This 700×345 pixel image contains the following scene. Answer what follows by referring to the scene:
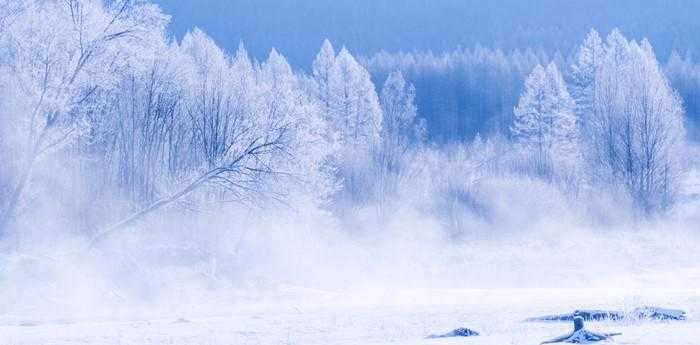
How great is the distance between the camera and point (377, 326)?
43.2 ft

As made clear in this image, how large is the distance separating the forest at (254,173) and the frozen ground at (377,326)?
427 centimetres

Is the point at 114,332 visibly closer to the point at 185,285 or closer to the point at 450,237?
the point at 185,285

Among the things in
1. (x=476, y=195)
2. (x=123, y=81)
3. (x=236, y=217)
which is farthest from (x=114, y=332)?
(x=476, y=195)

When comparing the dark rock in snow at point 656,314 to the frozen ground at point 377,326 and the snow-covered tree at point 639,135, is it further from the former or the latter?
the snow-covered tree at point 639,135

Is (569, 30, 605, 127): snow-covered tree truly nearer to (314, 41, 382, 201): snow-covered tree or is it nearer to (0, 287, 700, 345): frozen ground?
(314, 41, 382, 201): snow-covered tree

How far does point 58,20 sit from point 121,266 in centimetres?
667

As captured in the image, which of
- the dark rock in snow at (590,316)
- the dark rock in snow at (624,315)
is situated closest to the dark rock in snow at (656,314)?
the dark rock in snow at (624,315)

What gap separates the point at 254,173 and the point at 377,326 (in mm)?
9830

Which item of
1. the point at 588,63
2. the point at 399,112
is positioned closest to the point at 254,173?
the point at 588,63

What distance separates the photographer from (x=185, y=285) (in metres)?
22.9

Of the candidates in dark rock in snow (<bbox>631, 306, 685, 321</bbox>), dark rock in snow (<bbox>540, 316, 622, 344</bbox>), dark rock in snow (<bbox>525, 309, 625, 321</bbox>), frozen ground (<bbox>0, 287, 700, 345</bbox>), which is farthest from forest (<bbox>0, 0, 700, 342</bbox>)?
dark rock in snow (<bbox>540, 316, 622, 344</bbox>)

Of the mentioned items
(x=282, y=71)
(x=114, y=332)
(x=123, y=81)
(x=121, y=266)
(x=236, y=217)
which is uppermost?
(x=282, y=71)

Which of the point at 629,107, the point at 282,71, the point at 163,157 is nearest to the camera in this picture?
the point at 163,157

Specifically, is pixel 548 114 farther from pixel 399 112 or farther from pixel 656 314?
pixel 656 314
